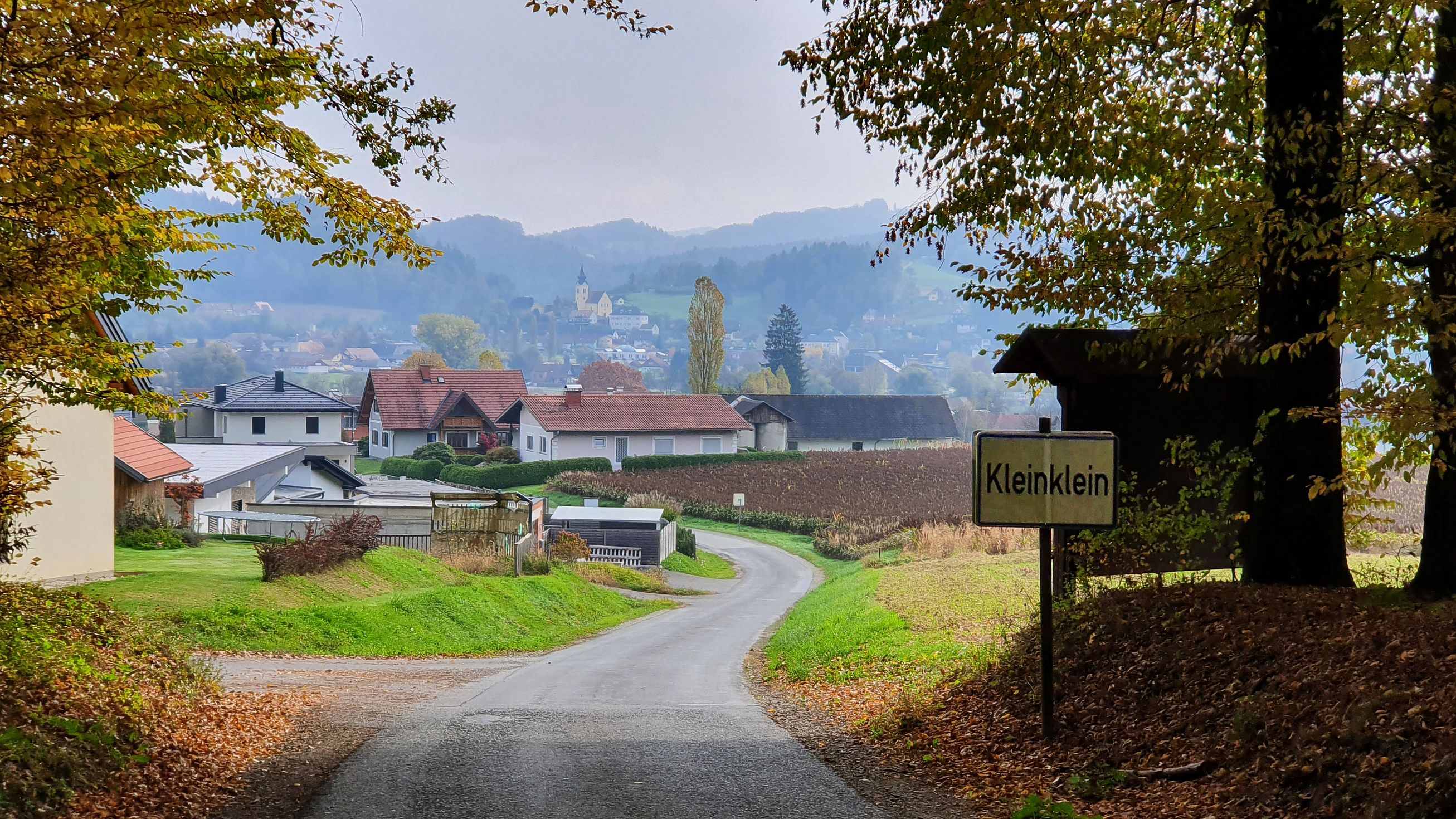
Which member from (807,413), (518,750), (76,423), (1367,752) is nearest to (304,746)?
(518,750)

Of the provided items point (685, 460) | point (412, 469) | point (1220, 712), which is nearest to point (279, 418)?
point (412, 469)

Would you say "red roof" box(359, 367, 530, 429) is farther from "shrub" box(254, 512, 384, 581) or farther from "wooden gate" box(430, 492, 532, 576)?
"shrub" box(254, 512, 384, 581)

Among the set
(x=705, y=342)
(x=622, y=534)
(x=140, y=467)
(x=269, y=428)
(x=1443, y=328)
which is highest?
(x=705, y=342)

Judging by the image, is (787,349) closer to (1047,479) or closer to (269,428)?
(269,428)

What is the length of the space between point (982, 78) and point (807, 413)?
314 feet

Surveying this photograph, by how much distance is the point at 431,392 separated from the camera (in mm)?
90125

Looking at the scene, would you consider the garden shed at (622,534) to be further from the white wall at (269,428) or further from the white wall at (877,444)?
the white wall at (877,444)

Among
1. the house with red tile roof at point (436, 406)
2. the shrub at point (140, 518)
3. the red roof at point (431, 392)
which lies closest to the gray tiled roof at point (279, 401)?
the house with red tile roof at point (436, 406)

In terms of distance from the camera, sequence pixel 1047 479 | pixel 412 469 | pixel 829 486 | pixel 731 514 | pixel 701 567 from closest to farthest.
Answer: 1. pixel 1047 479
2. pixel 701 567
3. pixel 731 514
4. pixel 829 486
5. pixel 412 469

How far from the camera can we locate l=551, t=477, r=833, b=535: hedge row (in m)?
55.4

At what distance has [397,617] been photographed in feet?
72.8

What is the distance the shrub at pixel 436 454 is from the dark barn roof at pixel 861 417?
1179 inches

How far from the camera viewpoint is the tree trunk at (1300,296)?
8781 mm

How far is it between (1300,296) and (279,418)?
208 ft
